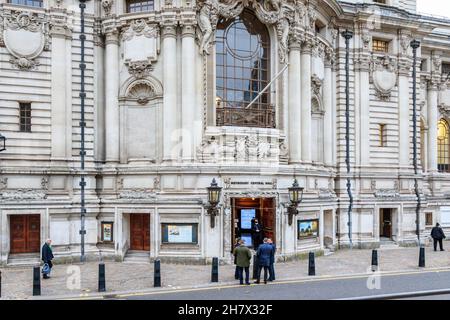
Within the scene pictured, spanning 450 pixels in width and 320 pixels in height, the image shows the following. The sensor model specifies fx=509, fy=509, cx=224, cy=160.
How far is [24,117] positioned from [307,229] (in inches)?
584

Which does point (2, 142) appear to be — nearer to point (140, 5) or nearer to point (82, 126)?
point (82, 126)

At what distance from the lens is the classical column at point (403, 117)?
32812 mm

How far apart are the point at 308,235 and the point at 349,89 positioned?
10.7 meters

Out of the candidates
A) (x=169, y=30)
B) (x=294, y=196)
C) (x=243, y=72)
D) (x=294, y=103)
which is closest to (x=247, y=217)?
(x=294, y=196)

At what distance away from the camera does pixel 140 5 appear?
25.1 meters

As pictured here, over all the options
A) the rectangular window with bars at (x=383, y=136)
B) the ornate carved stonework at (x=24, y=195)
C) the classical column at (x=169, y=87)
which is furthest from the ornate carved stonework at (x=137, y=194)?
the rectangular window with bars at (x=383, y=136)

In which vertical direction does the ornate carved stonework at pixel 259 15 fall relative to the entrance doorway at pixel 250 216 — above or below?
above

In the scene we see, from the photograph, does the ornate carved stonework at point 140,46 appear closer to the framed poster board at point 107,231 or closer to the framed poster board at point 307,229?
the framed poster board at point 107,231

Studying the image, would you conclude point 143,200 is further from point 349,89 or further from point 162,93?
point 349,89

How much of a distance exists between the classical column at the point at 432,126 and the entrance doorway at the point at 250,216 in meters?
16.5

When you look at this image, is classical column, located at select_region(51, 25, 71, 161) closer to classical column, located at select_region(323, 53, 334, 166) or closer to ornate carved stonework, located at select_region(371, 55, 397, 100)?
classical column, located at select_region(323, 53, 334, 166)

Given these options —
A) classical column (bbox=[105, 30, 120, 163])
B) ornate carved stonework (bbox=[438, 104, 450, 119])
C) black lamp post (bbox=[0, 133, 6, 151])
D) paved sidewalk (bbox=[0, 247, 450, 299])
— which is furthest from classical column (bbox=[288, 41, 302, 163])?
ornate carved stonework (bbox=[438, 104, 450, 119])
